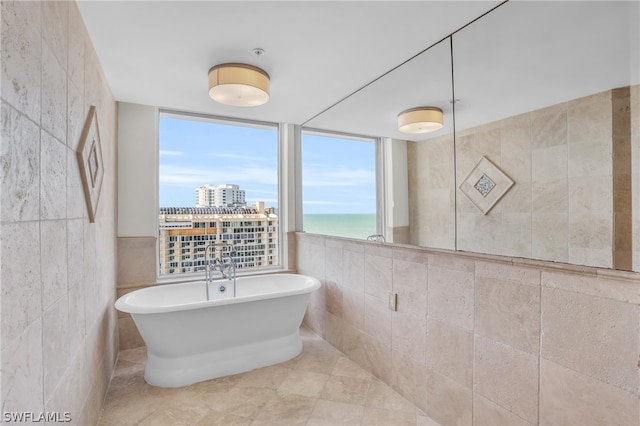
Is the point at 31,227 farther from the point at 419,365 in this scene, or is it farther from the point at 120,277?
the point at 120,277

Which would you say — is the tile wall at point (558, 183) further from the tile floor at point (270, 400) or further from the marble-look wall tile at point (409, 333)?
the tile floor at point (270, 400)

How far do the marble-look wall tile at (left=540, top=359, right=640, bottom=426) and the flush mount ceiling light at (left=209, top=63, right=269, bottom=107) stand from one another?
2368 mm

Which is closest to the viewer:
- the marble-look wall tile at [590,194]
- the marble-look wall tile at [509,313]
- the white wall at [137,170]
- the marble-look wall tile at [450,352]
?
the marble-look wall tile at [590,194]

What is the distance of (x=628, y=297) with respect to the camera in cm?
119

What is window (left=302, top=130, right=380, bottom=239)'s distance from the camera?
9.04 feet

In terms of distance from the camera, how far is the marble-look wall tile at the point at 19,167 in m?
0.89

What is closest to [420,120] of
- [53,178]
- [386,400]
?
[386,400]

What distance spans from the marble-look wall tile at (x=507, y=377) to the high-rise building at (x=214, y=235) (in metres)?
2.52

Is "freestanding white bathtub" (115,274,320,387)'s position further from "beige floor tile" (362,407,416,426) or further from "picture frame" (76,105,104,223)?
"beige floor tile" (362,407,416,426)

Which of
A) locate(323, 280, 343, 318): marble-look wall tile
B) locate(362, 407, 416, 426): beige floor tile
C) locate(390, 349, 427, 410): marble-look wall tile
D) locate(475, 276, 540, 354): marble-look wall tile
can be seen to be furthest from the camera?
locate(323, 280, 343, 318): marble-look wall tile

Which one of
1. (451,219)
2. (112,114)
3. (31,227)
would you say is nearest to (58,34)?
(31,227)

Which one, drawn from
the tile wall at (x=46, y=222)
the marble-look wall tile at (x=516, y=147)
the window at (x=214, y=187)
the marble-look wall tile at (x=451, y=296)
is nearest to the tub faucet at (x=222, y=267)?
the window at (x=214, y=187)

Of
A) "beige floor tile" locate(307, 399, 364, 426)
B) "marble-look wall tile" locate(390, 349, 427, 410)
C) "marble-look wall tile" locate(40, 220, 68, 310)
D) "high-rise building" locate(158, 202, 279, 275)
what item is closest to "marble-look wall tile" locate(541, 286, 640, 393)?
"marble-look wall tile" locate(390, 349, 427, 410)

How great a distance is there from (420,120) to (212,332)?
2.21 meters
